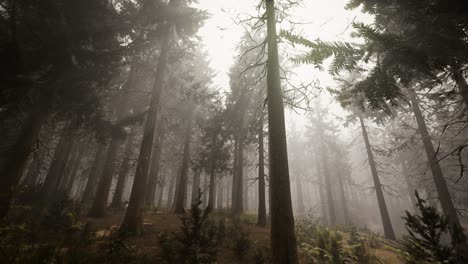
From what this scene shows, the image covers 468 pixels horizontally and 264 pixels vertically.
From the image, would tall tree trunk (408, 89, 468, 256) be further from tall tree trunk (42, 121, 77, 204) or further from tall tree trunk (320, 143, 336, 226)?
tall tree trunk (42, 121, 77, 204)

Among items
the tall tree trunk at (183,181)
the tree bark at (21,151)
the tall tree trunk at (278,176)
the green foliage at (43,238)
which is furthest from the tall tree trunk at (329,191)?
the tree bark at (21,151)

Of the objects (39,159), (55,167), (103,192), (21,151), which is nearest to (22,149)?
(21,151)

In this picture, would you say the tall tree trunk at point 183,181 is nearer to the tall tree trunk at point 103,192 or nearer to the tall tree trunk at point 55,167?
the tall tree trunk at point 103,192

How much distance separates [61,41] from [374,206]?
5381 cm

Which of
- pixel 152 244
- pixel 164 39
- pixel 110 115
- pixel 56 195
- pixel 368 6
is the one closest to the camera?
pixel 368 6

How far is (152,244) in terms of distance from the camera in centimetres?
812

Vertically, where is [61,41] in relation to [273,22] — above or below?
above

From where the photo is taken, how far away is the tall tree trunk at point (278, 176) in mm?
5090

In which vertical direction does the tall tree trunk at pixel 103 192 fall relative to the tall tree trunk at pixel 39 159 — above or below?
below

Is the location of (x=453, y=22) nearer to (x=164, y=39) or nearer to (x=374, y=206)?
(x=164, y=39)

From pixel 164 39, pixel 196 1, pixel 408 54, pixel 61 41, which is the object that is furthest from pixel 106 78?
pixel 408 54

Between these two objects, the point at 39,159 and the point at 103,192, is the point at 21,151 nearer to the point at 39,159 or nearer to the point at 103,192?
the point at 103,192

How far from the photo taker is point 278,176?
5.62m

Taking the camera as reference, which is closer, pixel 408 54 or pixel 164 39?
pixel 408 54
